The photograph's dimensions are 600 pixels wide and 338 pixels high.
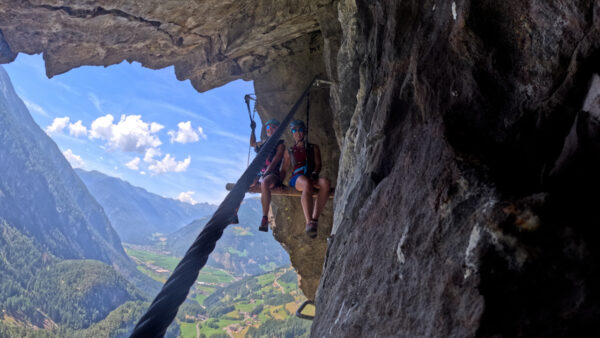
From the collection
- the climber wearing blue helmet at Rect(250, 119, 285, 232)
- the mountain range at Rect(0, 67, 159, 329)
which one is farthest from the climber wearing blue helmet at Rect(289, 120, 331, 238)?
the mountain range at Rect(0, 67, 159, 329)

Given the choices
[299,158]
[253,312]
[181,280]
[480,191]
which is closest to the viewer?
[181,280]

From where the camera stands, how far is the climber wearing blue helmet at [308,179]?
6.66 meters

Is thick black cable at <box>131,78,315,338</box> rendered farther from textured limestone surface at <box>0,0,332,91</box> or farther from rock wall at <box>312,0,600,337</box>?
textured limestone surface at <box>0,0,332,91</box>

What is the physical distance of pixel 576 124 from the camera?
5.58 ft

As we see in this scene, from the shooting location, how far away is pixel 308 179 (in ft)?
22.7

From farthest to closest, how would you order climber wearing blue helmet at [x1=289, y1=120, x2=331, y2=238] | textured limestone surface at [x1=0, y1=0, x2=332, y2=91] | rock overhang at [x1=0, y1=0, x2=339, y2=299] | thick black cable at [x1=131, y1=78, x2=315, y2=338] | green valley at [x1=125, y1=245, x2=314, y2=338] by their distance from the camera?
green valley at [x1=125, y1=245, x2=314, y2=338]
rock overhang at [x1=0, y1=0, x2=339, y2=299]
textured limestone surface at [x1=0, y1=0, x2=332, y2=91]
climber wearing blue helmet at [x1=289, y1=120, x2=331, y2=238]
thick black cable at [x1=131, y1=78, x2=315, y2=338]

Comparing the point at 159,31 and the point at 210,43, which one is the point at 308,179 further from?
the point at 210,43

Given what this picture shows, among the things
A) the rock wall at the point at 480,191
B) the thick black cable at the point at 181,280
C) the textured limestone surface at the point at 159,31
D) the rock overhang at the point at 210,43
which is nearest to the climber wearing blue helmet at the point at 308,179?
the rock wall at the point at 480,191

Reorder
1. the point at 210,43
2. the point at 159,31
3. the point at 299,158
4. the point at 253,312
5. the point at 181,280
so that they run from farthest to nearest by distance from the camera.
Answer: the point at 253,312
the point at 210,43
the point at 159,31
the point at 299,158
the point at 181,280

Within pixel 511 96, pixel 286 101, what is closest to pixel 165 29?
pixel 286 101

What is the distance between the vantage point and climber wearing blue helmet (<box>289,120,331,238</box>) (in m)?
6.66

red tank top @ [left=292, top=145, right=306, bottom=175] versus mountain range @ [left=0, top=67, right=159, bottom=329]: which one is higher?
red tank top @ [left=292, top=145, right=306, bottom=175]

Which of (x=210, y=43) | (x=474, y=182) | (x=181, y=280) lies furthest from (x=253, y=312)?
(x=181, y=280)

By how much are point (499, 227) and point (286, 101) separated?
434 inches
